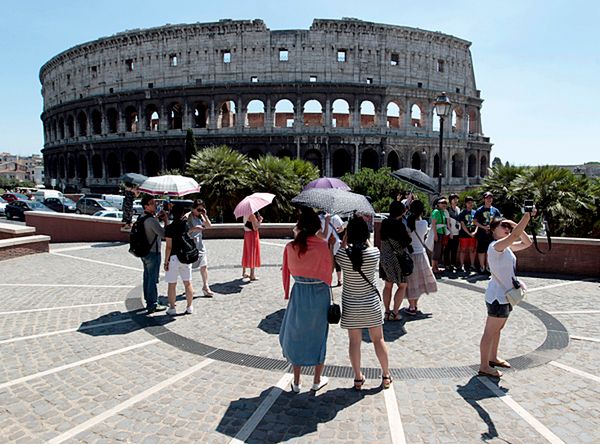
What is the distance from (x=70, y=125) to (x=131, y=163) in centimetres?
1325

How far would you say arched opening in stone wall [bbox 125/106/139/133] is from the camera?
4928cm

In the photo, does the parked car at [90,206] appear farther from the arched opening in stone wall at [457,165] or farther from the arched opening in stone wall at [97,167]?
the arched opening in stone wall at [457,165]

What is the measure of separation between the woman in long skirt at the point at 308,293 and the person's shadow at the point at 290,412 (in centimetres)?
45

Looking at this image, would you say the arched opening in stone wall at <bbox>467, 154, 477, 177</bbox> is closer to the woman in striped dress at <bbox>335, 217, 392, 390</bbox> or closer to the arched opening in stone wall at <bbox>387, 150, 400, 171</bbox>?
the arched opening in stone wall at <bbox>387, 150, 400, 171</bbox>

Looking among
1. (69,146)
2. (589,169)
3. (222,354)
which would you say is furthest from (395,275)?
(589,169)

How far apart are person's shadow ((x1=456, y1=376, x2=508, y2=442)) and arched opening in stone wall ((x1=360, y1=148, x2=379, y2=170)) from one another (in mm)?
41579

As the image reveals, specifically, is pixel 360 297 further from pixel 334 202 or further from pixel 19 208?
pixel 19 208

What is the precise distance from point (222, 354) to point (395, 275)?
2.89 metres

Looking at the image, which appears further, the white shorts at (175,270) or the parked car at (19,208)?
the parked car at (19,208)

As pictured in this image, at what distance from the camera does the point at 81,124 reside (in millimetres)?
54062

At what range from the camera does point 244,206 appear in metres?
9.58

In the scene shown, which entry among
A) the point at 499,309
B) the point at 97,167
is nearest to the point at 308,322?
the point at 499,309

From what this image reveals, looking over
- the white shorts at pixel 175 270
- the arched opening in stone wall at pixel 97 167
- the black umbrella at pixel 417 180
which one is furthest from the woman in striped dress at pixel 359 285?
the arched opening in stone wall at pixel 97 167

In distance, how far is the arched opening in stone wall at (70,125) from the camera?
55075mm
